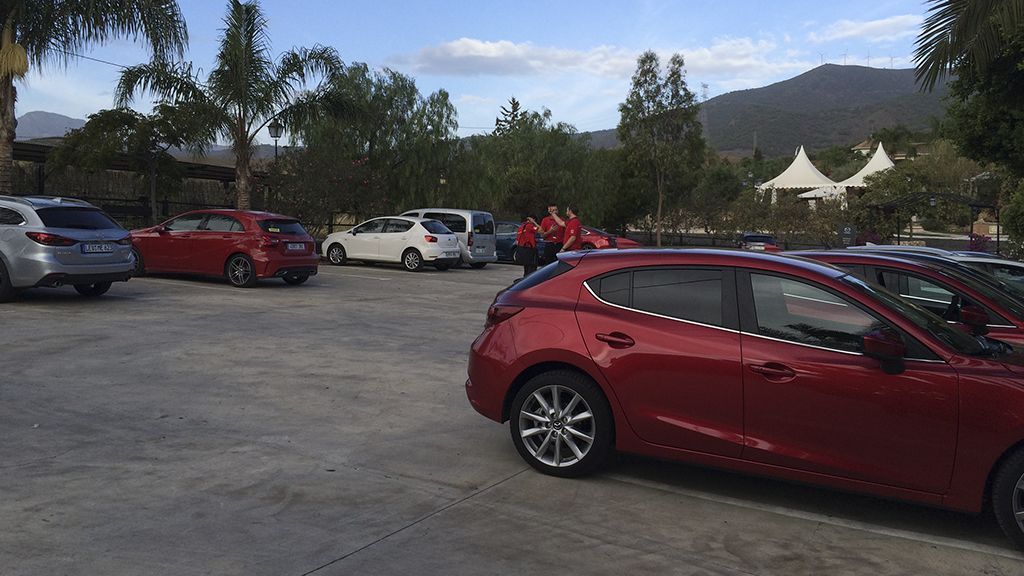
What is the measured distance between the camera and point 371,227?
24188 mm

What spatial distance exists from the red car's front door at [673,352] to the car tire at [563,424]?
19 cm

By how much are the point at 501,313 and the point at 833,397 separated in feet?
7.12

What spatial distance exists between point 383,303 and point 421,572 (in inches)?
443

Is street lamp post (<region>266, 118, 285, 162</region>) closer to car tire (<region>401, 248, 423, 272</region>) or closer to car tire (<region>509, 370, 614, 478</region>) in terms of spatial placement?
car tire (<region>401, 248, 423, 272</region>)

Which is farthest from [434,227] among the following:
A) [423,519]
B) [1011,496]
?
[1011,496]

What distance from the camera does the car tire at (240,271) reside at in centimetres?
1673

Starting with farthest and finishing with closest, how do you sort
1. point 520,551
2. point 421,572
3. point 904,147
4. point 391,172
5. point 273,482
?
point 904,147 → point 391,172 → point 273,482 → point 520,551 → point 421,572

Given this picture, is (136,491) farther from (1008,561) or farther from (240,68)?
(240,68)

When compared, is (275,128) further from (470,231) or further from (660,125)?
(660,125)

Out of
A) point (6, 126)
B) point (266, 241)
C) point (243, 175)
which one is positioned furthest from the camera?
point (243, 175)

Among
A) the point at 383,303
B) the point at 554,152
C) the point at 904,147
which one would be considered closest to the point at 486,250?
the point at 383,303

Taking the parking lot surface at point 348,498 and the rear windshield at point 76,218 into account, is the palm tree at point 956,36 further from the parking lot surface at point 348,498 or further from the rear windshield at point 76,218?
the rear windshield at point 76,218

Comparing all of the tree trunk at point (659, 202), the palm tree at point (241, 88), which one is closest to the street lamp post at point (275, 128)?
the palm tree at point (241, 88)

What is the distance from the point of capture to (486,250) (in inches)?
1012
